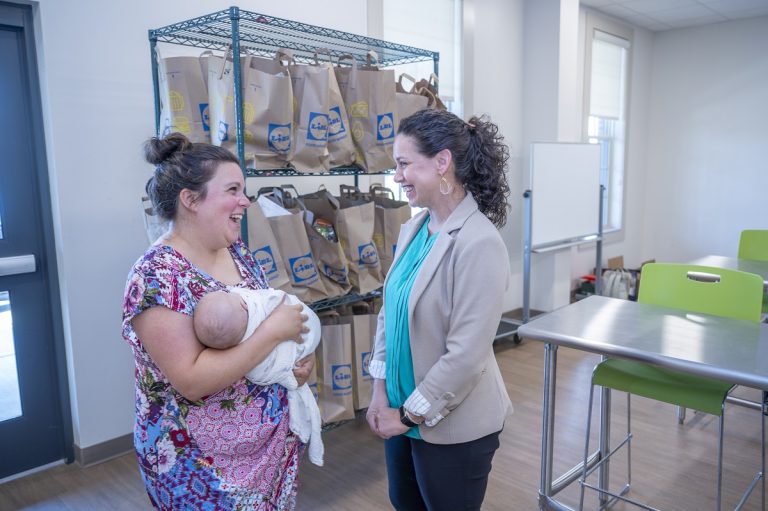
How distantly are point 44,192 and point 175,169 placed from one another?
4.95ft

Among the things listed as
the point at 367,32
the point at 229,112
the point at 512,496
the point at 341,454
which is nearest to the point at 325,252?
the point at 229,112

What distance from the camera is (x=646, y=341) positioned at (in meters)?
1.74

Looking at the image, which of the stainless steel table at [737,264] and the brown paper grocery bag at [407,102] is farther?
the stainless steel table at [737,264]

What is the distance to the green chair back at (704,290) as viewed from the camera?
6.97 ft

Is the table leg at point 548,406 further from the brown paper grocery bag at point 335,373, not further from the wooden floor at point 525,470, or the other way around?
the brown paper grocery bag at point 335,373

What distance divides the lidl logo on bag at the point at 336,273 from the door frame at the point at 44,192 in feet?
3.81

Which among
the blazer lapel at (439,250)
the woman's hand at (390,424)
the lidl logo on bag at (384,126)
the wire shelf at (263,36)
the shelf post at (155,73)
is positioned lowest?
the woman's hand at (390,424)

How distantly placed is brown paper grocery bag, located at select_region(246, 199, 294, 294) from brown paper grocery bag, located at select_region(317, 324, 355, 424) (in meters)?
0.41

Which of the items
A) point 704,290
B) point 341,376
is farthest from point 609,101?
point 341,376

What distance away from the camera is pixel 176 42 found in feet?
8.10

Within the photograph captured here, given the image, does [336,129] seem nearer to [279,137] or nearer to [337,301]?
[279,137]

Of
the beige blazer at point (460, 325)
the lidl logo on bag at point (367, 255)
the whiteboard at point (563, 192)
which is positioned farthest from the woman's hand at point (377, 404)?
the whiteboard at point (563, 192)

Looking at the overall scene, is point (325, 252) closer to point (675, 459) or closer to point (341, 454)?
point (341, 454)

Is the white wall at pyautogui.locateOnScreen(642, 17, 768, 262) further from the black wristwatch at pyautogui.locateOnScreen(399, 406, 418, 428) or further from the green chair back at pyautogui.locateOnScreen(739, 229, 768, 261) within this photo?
the black wristwatch at pyautogui.locateOnScreen(399, 406, 418, 428)
